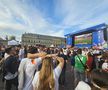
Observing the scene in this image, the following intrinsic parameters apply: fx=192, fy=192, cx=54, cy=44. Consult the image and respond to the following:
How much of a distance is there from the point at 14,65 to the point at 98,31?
1241 centimetres

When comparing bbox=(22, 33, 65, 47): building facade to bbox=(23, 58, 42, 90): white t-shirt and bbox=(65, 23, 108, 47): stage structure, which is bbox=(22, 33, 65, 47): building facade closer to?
bbox=(65, 23, 108, 47): stage structure

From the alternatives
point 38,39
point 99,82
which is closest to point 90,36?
point 99,82

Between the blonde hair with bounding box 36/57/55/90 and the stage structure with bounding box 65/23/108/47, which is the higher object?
the stage structure with bounding box 65/23/108/47

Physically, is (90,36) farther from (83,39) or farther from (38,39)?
(38,39)

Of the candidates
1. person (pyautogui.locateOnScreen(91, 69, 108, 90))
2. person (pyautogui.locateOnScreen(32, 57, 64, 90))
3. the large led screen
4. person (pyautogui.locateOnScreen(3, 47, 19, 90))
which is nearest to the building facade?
the large led screen

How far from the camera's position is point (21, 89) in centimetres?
463

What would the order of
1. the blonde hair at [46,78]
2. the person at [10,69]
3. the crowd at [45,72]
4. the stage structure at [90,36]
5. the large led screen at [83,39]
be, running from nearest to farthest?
1. the crowd at [45,72]
2. the blonde hair at [46,78]
3. the person at [10,69]
4. the stage structure at [90,36]
5. the large led screen at [83,39]

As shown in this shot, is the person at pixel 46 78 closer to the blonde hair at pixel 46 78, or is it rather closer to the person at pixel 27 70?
the blonde hair at pixel 46 78

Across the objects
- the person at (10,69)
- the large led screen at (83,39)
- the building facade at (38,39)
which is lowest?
the person at (10,69)

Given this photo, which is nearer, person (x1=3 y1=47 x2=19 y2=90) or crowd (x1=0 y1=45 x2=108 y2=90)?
crowd (x1=0 y1=45 x2=108 y2=90)

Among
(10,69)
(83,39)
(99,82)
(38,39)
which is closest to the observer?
(99,82)

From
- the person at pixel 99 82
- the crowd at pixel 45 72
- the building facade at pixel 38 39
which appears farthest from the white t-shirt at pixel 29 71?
the building facade at pixel 38 39

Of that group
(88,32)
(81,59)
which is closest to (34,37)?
(88,32)

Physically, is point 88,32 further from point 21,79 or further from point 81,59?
point 21,79
